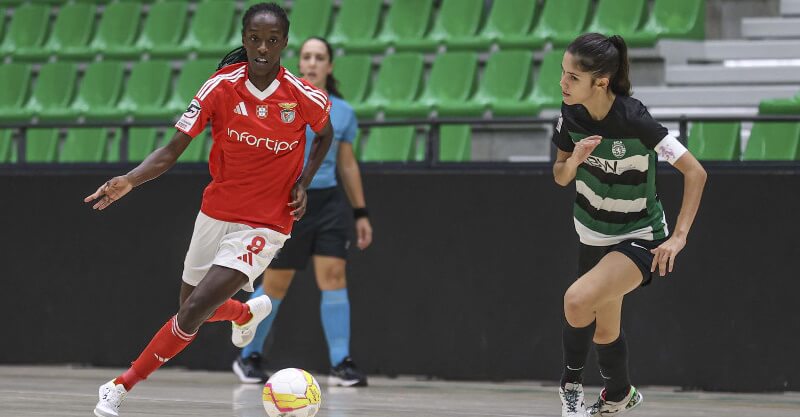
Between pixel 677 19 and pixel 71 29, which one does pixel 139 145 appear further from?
pixel 677 19

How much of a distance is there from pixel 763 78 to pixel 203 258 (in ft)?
20.9

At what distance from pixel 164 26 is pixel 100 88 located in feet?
3.53

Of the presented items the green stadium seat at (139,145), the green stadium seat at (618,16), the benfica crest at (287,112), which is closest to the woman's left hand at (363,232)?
the benfica crest at (287,112)

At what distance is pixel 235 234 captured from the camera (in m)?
6.65

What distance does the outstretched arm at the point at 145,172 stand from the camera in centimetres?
612

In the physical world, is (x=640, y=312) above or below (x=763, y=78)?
below

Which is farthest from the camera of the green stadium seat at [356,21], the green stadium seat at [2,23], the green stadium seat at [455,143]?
the green stadium seat at [2,23]

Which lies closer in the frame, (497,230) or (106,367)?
(497,230)

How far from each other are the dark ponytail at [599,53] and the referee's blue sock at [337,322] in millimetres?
3273

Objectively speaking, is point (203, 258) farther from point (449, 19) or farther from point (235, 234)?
point (449, 19)

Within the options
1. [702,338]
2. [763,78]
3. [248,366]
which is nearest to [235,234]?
[248,366]

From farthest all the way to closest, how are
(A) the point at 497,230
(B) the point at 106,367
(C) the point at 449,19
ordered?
(C) the point at 449,19 → (B) the point at 106,367 → (A) the point at 497,230

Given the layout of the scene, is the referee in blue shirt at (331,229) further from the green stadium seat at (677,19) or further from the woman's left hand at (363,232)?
the green stadium seat at (677,19)

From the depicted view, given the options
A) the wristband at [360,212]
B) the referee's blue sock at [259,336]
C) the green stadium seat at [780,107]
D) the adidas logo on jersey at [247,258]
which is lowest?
the referee's blue sock at [259,336]
